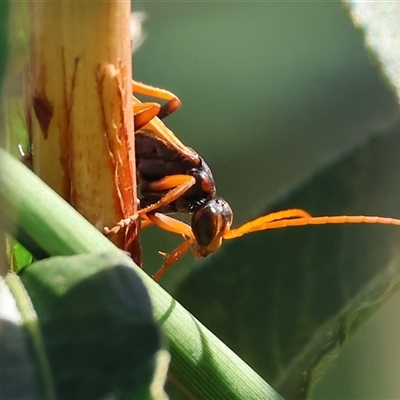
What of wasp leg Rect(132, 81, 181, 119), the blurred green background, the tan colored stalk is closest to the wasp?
wasp leg Rect(132, 81, 181, 119)

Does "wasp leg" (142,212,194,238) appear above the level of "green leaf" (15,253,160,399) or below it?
below

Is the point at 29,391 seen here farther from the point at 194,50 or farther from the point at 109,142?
the point at 194,50

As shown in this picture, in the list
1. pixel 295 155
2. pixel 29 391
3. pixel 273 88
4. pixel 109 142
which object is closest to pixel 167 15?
pixel 273 88

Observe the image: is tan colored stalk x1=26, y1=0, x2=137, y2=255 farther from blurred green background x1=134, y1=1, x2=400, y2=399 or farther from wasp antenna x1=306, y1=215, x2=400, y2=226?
blurred green background x1=134, y1=1, x2=400, y2=399

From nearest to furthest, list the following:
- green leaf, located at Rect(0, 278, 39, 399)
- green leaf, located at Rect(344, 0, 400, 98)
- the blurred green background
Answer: green leaf, located at Rect(0, 278, 39, 399) < green leaf, located at Rect(344, 0, 400, 98) < the blurred green background

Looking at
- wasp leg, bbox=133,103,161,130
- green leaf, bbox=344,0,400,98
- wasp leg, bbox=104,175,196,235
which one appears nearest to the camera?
green leaf, bbox=344,0,400,98

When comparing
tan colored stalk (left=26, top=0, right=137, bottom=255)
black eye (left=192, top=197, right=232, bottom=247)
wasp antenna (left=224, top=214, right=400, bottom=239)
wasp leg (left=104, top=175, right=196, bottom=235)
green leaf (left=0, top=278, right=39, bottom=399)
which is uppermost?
tan colored stalk (left=26, top=0, right=137, bottom=255)

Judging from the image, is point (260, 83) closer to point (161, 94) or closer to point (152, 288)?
point (161, 94)
